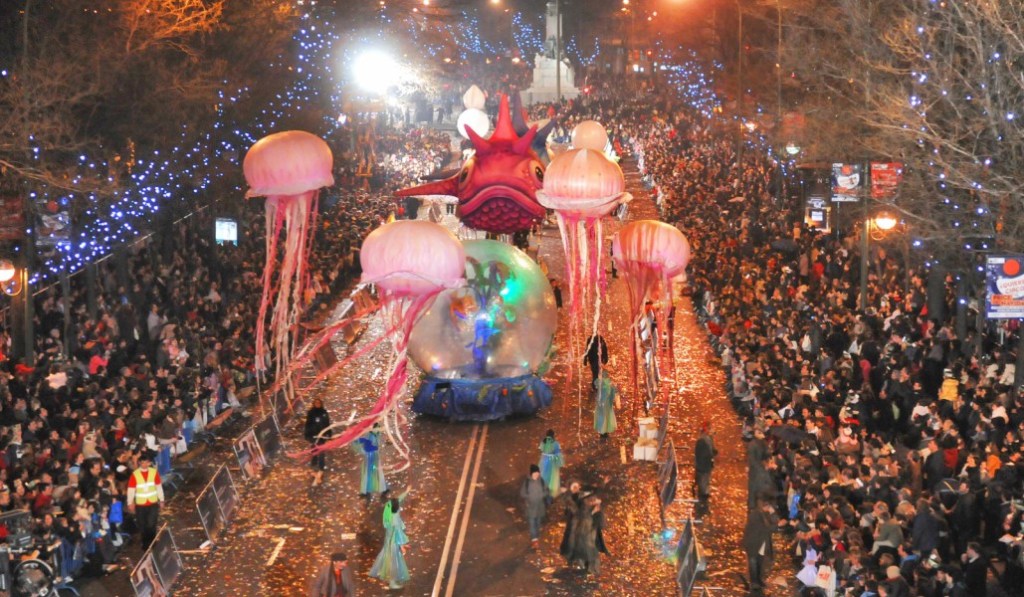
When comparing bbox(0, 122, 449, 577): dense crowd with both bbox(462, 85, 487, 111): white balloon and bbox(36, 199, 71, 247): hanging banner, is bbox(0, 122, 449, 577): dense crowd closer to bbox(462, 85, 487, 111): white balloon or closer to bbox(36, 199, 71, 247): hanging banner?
bbox(36, 199, 71, 247): hanging banner

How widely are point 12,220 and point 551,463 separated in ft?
33.8

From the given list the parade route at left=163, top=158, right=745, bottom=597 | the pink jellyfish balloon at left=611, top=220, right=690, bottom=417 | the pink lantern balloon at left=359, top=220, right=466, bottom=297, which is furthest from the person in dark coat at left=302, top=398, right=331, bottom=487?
the pink jellyfish balloon at left=611, top=220, right=690, bottom=417

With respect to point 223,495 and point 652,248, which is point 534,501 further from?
point 652,248

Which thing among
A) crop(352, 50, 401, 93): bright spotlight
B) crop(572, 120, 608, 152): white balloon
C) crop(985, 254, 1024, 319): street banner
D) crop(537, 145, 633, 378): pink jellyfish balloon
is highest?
crop(352, 50, 401, 93): bright spotlight

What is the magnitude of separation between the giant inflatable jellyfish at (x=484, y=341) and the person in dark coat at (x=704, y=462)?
5.10 metres

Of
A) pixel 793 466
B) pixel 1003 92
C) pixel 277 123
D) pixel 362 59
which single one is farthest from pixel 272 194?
pixel 362 59

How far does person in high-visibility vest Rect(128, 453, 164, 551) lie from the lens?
19.6 m

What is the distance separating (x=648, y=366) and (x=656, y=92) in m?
82.4

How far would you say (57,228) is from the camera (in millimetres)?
29094

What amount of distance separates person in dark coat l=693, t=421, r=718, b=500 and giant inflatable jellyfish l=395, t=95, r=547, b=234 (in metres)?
6.04

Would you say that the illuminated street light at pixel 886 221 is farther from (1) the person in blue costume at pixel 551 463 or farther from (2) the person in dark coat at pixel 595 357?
(1) the person in blue costume at pixel 551 463

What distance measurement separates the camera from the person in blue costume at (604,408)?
82.4 ft

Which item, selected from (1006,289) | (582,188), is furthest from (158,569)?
(1006,289)

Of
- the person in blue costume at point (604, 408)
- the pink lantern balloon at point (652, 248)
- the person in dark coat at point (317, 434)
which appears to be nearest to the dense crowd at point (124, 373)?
the person in dark coat at point (317, 434)
